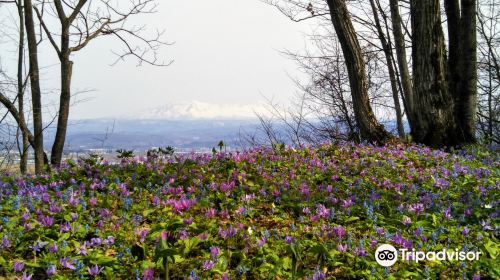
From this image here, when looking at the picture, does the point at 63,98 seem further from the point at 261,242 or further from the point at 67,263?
the point at 261,242

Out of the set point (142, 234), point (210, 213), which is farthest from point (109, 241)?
point (210, 213)

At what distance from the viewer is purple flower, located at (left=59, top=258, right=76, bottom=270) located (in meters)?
3.82

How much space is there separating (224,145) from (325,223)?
3.74 m

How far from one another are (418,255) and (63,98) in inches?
465

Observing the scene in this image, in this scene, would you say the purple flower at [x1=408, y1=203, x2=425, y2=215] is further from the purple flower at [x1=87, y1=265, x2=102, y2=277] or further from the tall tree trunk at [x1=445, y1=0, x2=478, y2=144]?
the tall tree trunk at [x1=445, y1=0, x2=478, y2=144]

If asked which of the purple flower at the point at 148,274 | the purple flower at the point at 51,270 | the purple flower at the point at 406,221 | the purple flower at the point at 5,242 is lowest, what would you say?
A: the purple flower at the point at 148,274

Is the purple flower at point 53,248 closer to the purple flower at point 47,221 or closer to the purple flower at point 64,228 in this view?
the purple flower at point 64,228

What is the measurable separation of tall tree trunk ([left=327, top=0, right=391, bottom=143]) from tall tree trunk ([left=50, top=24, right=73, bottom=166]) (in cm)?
782

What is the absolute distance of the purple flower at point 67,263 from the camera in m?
3.82

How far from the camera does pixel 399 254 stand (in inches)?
173

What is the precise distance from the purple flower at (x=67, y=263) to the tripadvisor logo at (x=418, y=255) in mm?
2777

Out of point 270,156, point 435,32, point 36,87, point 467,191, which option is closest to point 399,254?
point 467,191

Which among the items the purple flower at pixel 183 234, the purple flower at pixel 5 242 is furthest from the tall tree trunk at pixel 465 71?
the purple flower at pixel 5 242

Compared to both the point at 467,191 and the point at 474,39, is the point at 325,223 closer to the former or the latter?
the point at 467,191
